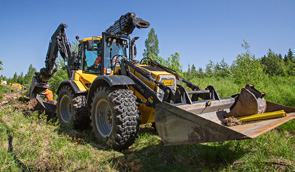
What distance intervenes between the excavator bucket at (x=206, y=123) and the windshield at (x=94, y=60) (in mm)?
3158

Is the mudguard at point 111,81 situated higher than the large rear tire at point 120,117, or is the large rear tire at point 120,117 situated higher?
the mudguard at point 111,81

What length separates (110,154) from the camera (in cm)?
394

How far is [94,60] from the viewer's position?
615 centimetres

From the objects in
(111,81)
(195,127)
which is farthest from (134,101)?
(195,127)

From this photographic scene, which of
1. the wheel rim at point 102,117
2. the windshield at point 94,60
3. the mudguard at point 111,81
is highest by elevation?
the windshield at point 94,60

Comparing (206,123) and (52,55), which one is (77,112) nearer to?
(52,55)

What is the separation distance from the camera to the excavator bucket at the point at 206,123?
97.9 inches

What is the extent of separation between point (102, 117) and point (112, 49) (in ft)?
6.58

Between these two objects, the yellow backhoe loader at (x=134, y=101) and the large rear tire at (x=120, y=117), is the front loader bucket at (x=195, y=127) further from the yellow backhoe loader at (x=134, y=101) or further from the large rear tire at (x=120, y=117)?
the large rear tire at (x=120, y=117)

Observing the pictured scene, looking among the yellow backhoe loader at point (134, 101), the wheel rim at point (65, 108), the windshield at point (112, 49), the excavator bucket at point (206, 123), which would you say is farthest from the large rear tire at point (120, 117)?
the wheel rim at point (65, 108)

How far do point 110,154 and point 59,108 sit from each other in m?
3.27

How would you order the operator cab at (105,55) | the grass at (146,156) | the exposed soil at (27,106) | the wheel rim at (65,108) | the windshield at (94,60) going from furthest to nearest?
the exposed soil at (27,106) < the wheel rim at (65,108) < the windshield at (94,60) < the operator cab at (105,55) < the grass at (146,156)

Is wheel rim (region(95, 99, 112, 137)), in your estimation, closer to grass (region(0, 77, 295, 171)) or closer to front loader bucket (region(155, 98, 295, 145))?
grass (region(0, 77, 295, 171))

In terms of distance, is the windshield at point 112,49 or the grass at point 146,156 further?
the windshield at point 112,49
